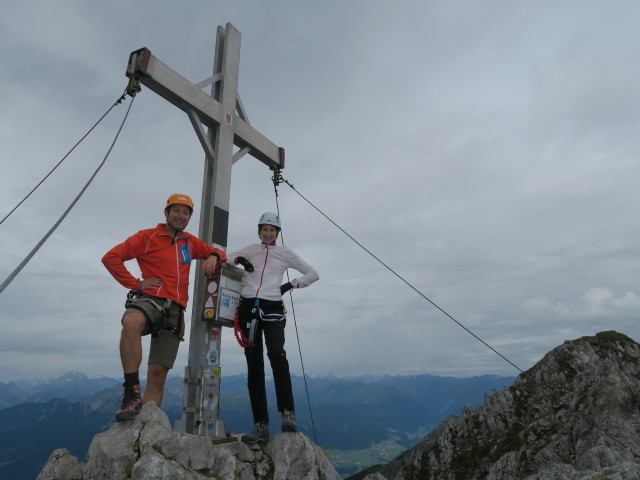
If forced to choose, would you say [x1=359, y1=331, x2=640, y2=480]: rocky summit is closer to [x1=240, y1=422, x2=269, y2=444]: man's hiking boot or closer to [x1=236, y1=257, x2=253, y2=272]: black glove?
[x1=240, y1=422, x2=269, y2=444]: man's hiking boot

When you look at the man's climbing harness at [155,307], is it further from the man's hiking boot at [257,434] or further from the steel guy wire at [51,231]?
the man's hiking boot at [257,434]

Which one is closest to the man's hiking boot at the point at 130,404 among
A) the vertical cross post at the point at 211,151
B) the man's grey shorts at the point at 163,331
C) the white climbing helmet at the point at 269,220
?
the man's grey shorts at the point at 163,331

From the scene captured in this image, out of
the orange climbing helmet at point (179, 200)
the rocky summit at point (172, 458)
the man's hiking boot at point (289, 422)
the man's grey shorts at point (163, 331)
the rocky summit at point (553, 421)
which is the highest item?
the orange climbing helmet at point (179, 200)

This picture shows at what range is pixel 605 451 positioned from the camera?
23844mm

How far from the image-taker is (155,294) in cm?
678

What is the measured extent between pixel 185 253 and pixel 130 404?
260 cm

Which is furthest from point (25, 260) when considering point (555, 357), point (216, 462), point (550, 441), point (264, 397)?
point (555, 357)

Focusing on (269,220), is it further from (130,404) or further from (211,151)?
(130,404)

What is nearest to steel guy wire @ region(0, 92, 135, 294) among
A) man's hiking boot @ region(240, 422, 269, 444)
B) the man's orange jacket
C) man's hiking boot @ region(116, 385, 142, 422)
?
the man's orange jacket

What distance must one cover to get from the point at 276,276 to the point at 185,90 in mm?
4620

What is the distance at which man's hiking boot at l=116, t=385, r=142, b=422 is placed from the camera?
5840mm

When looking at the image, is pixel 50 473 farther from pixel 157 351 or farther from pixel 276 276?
pixel 276 276

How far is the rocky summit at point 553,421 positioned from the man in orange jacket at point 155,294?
24.9 m

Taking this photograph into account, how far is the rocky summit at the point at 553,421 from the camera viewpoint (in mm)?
39250
